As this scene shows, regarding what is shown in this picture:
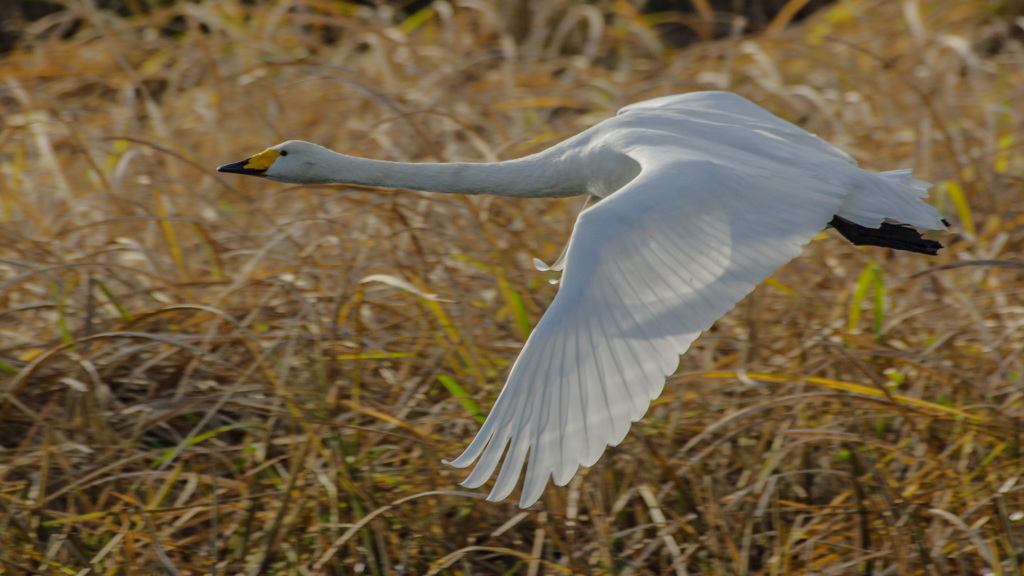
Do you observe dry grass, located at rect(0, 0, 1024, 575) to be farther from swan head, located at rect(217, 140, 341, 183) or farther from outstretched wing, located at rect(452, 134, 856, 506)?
outstretched wing, located at rect(452, 134, 856, 506)

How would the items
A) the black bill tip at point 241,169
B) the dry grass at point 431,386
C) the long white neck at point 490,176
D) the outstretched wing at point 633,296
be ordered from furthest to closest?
the black bill tip at point 241,169
the long white neck at point 490,176
the dry grass at point 431,386
the outstretched wing at point 633,296

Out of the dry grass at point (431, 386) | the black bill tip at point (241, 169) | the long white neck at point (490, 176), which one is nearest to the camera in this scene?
the dry grass at point (431, 386)

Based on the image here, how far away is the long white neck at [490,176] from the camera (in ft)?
11.6

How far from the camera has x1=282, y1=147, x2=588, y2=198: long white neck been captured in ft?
11.6

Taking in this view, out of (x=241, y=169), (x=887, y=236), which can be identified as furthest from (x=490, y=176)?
(x=887, y=236)

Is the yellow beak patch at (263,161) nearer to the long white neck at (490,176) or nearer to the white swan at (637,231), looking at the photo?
the white swan at (637,231)

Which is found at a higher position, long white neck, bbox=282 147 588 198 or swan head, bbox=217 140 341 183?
long white neck, bbox=282 147 588 198

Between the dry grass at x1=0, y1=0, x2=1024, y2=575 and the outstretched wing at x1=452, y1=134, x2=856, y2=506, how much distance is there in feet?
2.51

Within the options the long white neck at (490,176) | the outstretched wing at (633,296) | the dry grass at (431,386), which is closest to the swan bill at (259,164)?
the long white neck at (490,176)

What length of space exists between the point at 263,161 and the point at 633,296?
170cm

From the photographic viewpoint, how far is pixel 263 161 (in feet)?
12.3

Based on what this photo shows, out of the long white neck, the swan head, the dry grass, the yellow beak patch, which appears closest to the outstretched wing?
the long white neck

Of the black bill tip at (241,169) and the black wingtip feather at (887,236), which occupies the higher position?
the black wingtip feather at (887,236)

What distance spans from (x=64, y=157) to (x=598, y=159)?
3908 mm
